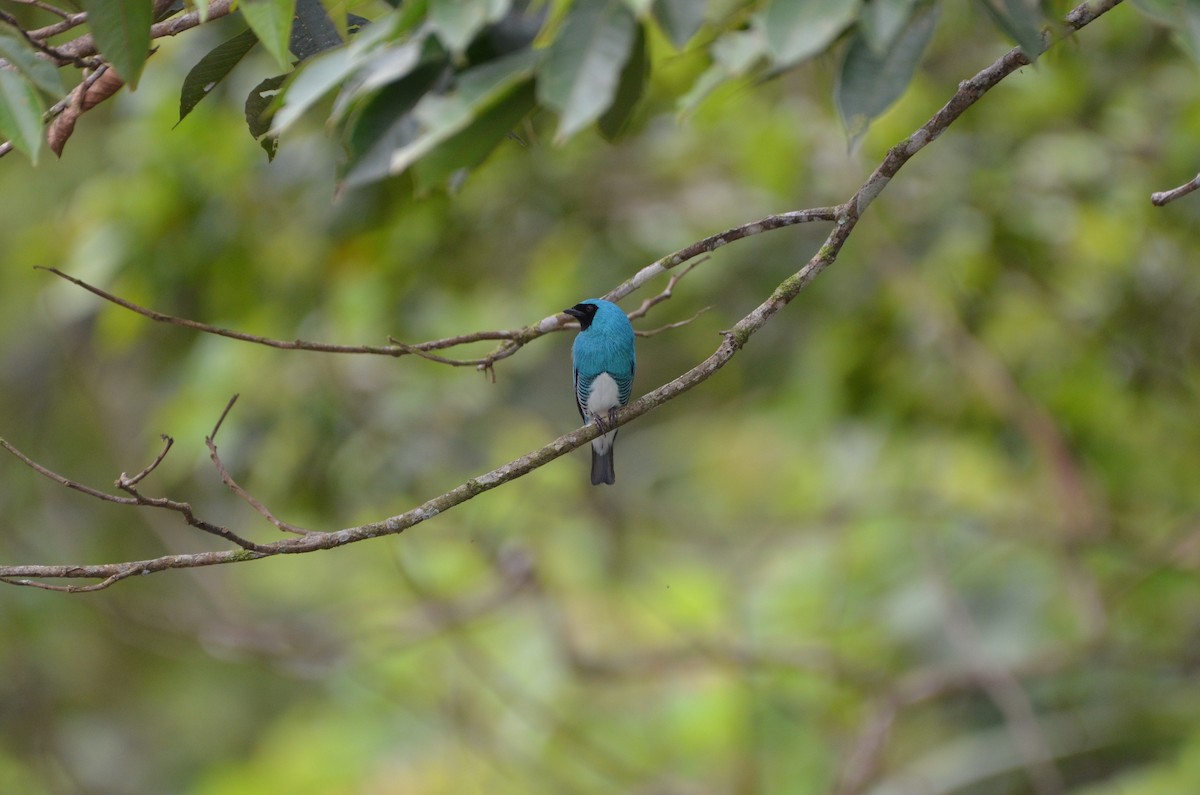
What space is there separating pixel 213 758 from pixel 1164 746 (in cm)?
777

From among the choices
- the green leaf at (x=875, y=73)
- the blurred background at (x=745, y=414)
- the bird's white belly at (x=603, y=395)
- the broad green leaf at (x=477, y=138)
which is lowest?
the blurred background at (x=745, y=414)

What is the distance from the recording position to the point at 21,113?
1888 millimetres

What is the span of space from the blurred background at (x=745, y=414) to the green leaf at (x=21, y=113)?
193cm

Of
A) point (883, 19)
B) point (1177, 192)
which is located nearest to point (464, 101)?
point (883, 19)

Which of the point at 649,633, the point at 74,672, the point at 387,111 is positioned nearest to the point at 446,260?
the point at 649,633

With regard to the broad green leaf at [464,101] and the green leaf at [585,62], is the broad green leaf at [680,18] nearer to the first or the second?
the green leaf at [585,62]

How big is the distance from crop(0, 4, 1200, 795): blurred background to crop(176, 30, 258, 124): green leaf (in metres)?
1.46

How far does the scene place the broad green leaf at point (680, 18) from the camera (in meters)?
1.62

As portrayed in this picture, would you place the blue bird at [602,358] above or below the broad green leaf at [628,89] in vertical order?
below

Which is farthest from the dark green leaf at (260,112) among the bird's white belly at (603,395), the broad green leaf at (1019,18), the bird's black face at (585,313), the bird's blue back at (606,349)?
the bird's white belly at (603,395)

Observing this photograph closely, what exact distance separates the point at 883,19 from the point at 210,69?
1.37m

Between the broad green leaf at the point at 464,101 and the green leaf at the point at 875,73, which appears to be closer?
the broad green leaf at the point at 464,101

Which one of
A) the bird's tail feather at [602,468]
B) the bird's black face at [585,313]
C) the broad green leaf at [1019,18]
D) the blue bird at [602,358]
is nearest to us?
the broad green leaf at [1019,18]

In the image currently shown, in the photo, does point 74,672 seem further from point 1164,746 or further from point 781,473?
point 1164,746
